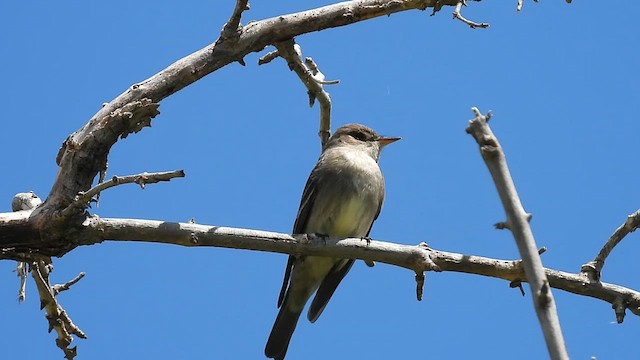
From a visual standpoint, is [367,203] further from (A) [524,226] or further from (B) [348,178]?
(A) [524,226]

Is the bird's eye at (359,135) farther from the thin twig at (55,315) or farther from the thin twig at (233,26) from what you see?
the thin twig at (55,315)

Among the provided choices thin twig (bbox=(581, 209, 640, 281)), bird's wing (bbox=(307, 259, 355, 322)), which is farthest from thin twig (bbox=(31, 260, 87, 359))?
thin twig (bbox=(581, 209, 640, 281))

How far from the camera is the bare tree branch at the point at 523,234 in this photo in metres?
2.34

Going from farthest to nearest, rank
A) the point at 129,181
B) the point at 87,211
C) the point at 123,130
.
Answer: the point at 123,130 < the point at 87,211 < the point at 129,181

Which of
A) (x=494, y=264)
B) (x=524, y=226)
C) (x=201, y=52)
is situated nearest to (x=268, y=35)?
(x=201, y=52)

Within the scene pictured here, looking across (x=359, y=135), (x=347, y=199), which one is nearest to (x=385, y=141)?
(x=359, y=135)

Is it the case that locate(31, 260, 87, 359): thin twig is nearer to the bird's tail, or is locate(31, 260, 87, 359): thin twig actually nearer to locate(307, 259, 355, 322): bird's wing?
the bird's tail

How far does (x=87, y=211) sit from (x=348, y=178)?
9.34 ft

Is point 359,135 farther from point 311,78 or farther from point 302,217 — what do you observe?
point 311,78

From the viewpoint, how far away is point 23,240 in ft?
17.6

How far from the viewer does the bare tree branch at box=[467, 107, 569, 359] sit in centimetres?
234

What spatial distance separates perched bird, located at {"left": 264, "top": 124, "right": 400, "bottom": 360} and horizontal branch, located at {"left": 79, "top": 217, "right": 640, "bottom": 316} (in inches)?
77.5

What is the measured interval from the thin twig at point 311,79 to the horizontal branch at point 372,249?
160 cm

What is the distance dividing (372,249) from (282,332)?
238 cm
